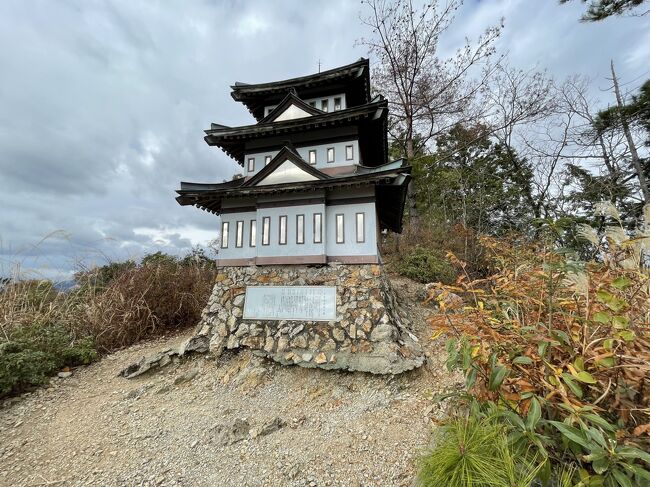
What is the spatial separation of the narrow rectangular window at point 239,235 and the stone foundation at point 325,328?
56cm

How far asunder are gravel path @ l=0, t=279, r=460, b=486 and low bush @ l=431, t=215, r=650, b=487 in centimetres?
152

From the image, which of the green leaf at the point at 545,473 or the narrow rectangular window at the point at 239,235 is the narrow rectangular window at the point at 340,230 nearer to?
the narrow rectangular window at the point at 239,235

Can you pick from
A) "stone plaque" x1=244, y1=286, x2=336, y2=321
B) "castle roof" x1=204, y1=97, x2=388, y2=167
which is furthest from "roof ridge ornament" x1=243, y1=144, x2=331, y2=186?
"stone plaque" x1=244, y1=286, x2=336, y2=321

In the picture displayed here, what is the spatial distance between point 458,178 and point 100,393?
13420 millimetres

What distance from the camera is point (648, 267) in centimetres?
232

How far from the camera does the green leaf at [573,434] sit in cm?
148

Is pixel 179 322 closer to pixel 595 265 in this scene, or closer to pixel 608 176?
pixel 595 265

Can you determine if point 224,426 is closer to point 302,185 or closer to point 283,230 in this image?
point 283,230

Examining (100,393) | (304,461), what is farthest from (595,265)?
(100,393)

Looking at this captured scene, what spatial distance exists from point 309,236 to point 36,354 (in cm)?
532

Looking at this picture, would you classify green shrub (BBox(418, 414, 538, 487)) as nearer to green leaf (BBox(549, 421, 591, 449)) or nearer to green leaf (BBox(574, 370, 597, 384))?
green leaf (BBox(549, 421, 591, 449))

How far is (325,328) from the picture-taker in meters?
5.01

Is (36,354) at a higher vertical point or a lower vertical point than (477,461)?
lower

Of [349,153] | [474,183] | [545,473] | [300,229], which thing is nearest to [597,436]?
[545,473]
